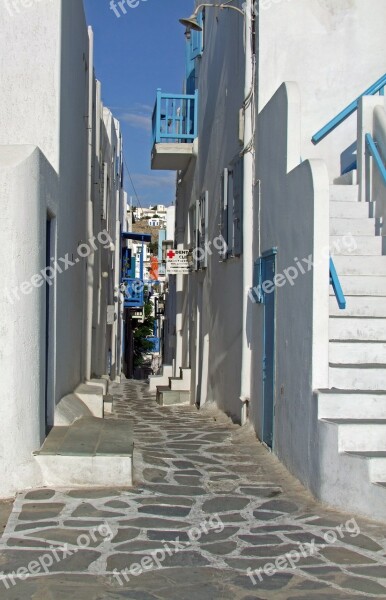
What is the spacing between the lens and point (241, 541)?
18.3 ft

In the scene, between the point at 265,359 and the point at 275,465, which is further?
the point at 265,359

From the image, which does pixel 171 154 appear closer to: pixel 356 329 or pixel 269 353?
pixel 269 353

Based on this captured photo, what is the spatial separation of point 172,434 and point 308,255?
14.7 feet

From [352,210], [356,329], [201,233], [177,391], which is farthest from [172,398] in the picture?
[356,329]

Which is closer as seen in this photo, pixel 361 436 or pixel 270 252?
pixel 361 436

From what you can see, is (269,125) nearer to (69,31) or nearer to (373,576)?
(69,31)

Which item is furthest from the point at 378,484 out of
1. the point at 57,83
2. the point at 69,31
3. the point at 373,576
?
the point at 69,31

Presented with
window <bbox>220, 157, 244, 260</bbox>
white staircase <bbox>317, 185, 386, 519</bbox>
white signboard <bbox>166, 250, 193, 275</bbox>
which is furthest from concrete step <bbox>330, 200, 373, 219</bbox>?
white signboard <bbox>166, 250, 193, 275</bbox>

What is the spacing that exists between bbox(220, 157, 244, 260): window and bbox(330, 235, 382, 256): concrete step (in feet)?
6.91

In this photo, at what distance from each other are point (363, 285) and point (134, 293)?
80.2ft

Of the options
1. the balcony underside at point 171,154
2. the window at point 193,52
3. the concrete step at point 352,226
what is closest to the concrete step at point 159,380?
the balcony underside at point 171,154

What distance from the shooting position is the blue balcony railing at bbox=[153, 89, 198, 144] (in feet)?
54.4

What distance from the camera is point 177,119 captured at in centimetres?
1744

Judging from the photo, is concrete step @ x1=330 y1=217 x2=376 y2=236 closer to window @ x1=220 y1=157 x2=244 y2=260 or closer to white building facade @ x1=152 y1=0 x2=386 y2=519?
white building facade @ x1=152 y1=0 x2=386 y2=519
